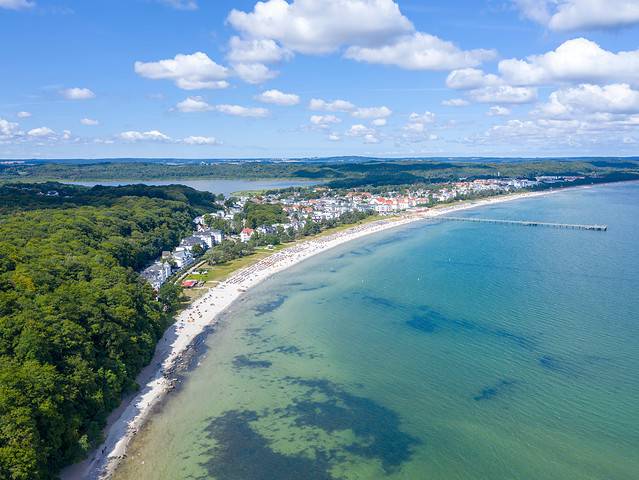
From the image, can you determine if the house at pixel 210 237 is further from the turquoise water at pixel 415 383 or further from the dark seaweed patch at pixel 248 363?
the dark seaweed patch at pixel 248 363

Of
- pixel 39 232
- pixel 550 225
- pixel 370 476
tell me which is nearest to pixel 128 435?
pixel 370 476

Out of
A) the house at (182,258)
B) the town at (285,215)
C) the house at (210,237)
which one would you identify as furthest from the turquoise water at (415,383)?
the house at (210,237)

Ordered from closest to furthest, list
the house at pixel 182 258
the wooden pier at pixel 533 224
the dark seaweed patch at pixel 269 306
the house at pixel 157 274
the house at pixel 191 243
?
the dark seaweed patch at pixel 269 306, the house at pixel 157 274, the house at pixel 182 258, the house at pixel 191 243, the wooden pier at pixel 533 224

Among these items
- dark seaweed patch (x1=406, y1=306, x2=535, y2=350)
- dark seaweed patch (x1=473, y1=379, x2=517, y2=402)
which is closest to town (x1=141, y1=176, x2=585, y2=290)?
dark seaweed patch (x1=406, y1=306, x2=535, y2=350)

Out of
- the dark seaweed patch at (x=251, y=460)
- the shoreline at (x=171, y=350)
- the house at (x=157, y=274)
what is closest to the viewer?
the dark seaweed patch at (x=251, y=460)

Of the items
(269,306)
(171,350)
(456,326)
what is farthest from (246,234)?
(456,326)

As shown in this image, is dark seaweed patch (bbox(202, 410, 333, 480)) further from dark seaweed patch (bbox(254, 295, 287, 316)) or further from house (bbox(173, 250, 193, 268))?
house (bbox(173, 250, 193, 268))
